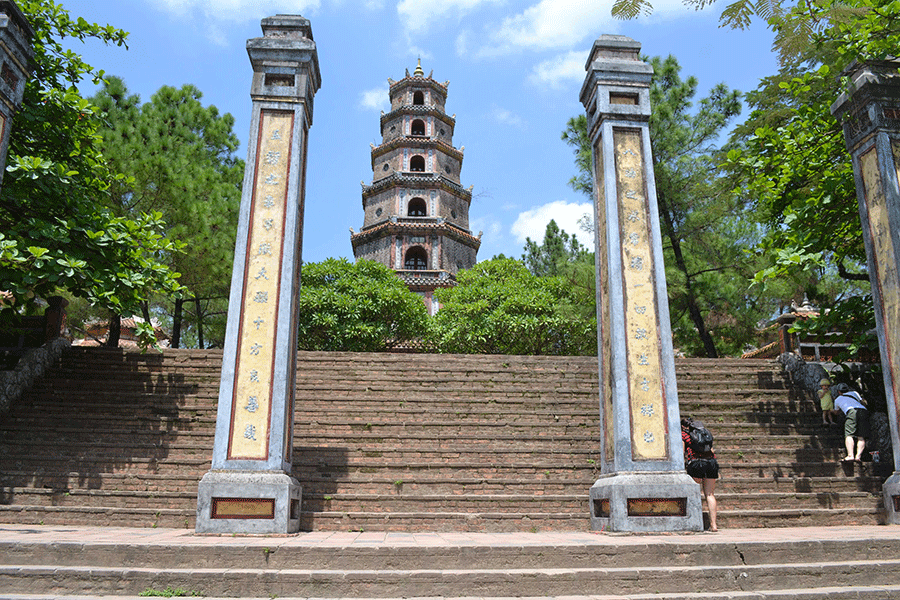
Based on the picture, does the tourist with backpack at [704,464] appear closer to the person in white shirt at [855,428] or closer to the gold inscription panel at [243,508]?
the person in white shirt at [855,428]

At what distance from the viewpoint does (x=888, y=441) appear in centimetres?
771

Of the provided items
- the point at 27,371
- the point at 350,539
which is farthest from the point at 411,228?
the point at 350,539

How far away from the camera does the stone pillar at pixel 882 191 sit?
20.8 feet

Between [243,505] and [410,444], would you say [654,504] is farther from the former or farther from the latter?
[243,505]

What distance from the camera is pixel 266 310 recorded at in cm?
629

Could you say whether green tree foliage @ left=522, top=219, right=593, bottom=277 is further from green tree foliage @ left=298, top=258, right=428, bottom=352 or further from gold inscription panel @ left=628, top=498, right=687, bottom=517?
gold inscription panel @ left=628, top=498, right=687, bottom=517

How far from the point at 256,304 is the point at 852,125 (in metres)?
6.79

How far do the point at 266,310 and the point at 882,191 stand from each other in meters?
6.51

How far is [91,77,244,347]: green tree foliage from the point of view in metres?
12.6

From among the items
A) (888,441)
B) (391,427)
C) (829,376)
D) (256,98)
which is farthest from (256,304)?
(829,376)

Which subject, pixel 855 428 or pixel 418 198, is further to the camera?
pixel 418 198

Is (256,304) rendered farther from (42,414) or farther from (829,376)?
(829,376)

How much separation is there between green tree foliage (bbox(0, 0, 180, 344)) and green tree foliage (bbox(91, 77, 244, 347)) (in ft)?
7.27

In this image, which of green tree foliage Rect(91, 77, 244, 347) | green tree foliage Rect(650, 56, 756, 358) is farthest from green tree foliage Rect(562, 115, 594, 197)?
green tree foliage Rect(91, 77, 244, 347)
